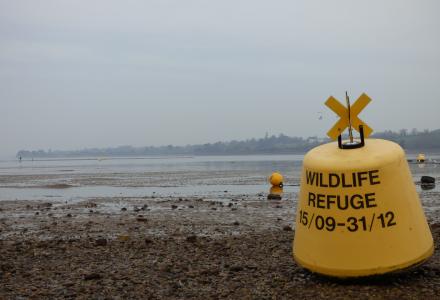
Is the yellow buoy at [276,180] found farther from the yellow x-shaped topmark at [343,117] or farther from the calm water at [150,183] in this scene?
the yellow x-shaped topmark at [343,117]

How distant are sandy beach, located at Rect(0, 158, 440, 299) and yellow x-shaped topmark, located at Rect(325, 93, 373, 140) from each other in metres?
2.12

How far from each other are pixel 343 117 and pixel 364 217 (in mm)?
1643

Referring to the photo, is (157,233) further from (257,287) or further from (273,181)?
(273,181)

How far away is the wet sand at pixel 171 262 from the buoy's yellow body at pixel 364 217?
0.29m

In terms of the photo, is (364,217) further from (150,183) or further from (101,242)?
(150,183)

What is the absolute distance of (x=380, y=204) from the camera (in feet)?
20.4

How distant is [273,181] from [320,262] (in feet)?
76.2

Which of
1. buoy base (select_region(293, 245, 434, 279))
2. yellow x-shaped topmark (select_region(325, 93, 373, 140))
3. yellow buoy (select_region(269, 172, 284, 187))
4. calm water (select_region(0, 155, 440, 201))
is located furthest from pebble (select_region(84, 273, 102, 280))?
yellow buoy (select_region(269, 172, 284, 187))

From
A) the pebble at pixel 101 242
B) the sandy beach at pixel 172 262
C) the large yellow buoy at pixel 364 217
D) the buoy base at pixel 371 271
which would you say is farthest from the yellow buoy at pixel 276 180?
the buoy base at pixel 371 271

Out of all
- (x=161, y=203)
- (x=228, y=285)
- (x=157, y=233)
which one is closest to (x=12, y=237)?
(x=157, y=233)

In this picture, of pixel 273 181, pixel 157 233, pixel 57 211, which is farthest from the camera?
pixel 273 181

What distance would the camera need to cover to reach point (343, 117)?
23.4 ft

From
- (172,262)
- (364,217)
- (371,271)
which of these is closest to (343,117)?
(364,217)

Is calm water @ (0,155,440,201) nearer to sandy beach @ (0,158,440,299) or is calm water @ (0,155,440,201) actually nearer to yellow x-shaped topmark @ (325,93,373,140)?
sandy beach @ (0,158,440,299)
